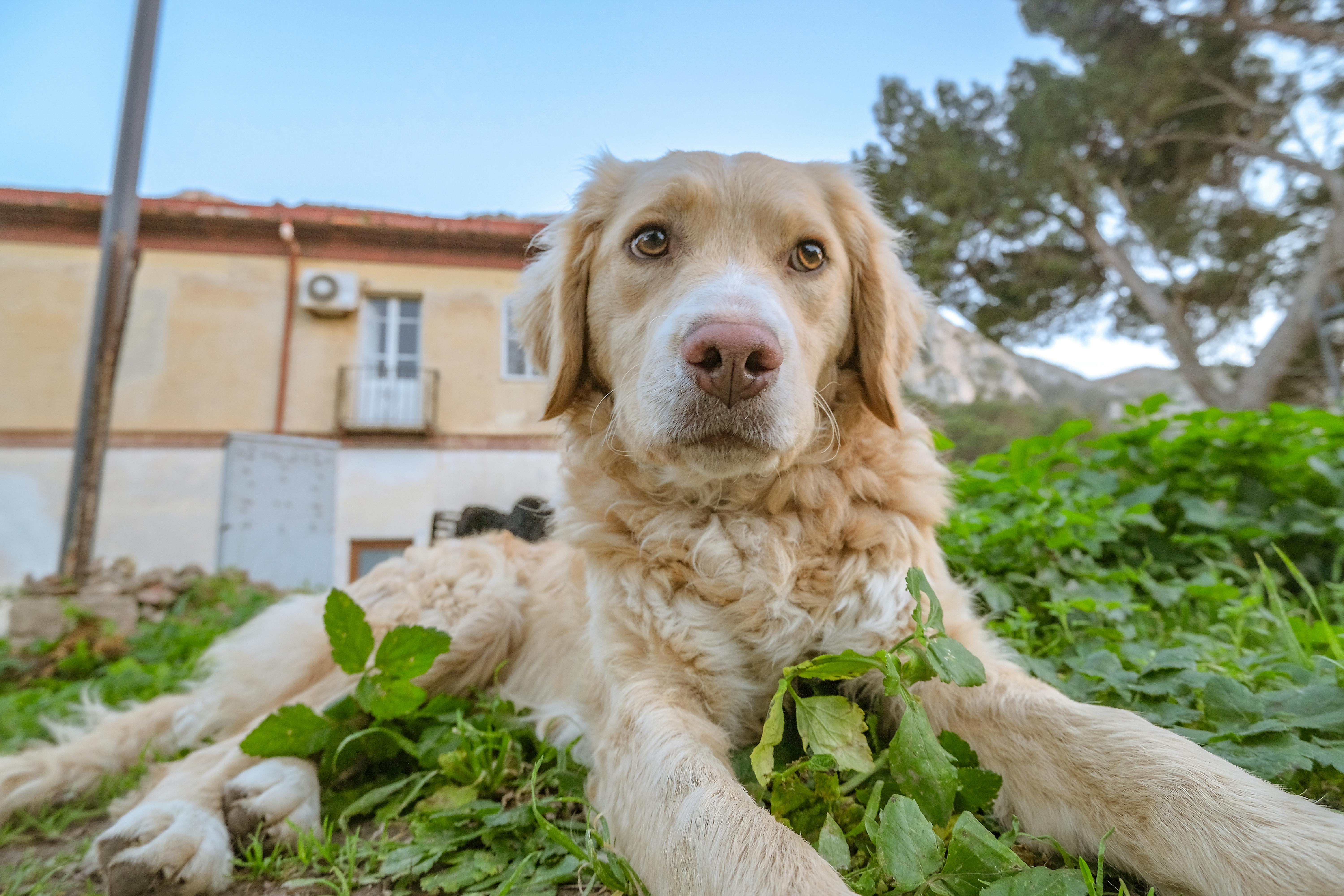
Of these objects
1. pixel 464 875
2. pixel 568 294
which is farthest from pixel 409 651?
pixel 568 294

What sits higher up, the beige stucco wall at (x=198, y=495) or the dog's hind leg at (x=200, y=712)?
the beige stucco wall at (x=198, y=495)

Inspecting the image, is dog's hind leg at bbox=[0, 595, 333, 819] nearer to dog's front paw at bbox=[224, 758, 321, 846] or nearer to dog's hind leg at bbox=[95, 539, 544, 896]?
dog's hind leg at bbox=[95, 539, 544, 896]

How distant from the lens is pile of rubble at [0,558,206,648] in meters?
5.09

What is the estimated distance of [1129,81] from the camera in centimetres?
1018

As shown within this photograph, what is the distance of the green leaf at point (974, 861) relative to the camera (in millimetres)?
1018

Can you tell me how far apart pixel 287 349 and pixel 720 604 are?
10.8m

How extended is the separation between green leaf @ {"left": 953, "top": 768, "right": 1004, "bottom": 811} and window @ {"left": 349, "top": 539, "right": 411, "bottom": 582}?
8719 mm

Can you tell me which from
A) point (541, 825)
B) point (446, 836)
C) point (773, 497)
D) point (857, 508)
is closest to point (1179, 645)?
point (857, 508)

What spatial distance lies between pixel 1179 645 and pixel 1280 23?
1223 centimetres

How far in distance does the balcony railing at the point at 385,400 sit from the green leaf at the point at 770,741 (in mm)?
9826

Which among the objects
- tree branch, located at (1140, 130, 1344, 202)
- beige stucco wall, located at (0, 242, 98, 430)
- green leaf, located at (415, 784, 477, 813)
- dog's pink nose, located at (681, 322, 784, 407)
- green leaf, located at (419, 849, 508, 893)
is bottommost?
green leaf, located at (419, 849, 508, 893)

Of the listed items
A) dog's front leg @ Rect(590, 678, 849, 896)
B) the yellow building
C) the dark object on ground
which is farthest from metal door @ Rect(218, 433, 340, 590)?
dog's front leg @ Rect(590, 678, 849, 896)

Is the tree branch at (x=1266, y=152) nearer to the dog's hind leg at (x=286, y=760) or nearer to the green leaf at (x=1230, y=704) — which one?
the green leaf at (x=1230, y=704)

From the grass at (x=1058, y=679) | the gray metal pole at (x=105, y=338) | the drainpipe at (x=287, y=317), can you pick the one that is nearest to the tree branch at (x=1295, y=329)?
the grass at (x=1058, y=679)
